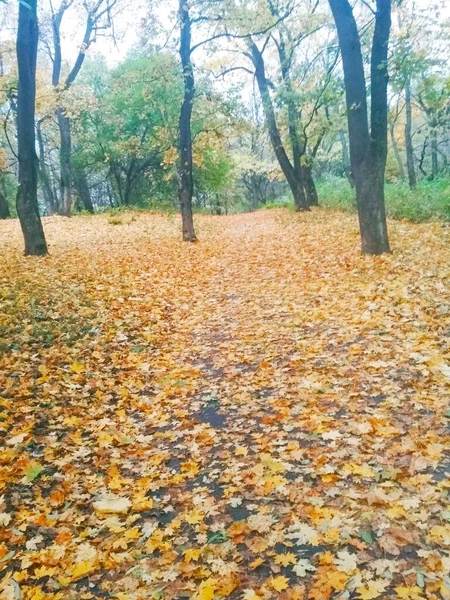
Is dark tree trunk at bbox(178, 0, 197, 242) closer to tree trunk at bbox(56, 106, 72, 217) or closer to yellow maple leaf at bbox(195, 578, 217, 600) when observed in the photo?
tree trunk at bbox(56, 106, 72, 217)

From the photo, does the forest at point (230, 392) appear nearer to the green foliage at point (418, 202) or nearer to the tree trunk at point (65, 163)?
the green foliage at point (418, 202)

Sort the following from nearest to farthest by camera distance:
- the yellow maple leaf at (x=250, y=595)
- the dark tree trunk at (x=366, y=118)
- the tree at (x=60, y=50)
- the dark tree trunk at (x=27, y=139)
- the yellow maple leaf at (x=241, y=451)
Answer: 1. the yellow maple leaf at (x=250, y=595)
2. the yellow maple leaf at (x=241, y=451)
3. the dark tree trunk at (x=366, y=118)
4. the dark tree trunk at (x=27, y=139)
5. the tree at (x=60, y=50)

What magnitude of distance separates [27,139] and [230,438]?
9888mm

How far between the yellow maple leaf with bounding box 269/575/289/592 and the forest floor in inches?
1.0

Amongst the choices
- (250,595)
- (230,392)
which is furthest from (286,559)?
(230,392)

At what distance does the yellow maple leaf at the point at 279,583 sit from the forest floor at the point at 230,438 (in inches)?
1.0

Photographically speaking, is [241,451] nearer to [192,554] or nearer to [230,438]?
[230,438]

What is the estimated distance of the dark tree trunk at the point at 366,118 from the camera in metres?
9.55

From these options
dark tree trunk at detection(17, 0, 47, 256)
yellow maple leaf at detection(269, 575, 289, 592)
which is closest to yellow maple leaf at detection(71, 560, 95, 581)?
yellow maple leaf at detection(269, 575, 289, 592)

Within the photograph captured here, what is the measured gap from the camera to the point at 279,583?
2.86 meters

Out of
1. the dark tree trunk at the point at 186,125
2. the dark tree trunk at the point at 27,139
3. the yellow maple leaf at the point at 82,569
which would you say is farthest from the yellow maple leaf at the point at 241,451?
the dark tree trunk at the point at 186,125

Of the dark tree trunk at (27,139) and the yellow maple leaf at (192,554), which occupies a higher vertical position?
the dark tree trunk at (27,139)

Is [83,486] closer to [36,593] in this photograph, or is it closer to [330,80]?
[36,593]

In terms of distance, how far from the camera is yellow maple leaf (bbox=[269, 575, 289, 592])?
2.83 meters
